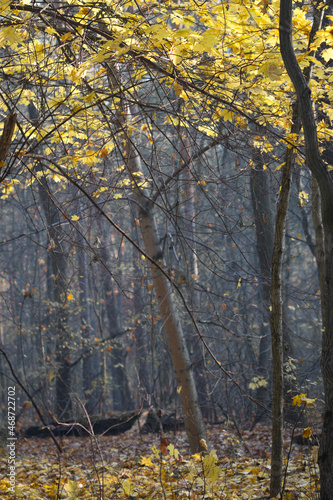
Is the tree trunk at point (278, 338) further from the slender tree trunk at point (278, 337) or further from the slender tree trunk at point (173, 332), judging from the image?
the slender tree trunk at point (173, 332)

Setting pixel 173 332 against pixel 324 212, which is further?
pixel 173 332

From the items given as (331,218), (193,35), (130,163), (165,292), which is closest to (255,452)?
(165,292)

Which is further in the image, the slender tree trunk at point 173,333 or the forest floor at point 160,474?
the slender tree trunk at point 173,333

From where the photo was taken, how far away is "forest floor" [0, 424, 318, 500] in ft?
10.4

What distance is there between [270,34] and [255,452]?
568cm

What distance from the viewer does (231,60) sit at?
337 centimetres

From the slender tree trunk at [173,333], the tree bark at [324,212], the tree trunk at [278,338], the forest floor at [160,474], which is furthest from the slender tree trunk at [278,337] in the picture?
the slender tree trunk at [173,333]

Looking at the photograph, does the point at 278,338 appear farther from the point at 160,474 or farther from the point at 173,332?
the point at 173,332

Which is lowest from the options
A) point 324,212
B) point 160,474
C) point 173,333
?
point 160,474

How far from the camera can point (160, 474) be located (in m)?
2.89

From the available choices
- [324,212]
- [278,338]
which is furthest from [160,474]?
[324,212]

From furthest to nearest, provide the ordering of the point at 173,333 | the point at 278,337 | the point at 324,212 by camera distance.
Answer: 1. the point at 173,333
2. the point at 278,337
3. the point at 324,212

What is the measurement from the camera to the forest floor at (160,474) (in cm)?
316

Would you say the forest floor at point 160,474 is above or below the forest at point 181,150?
below
